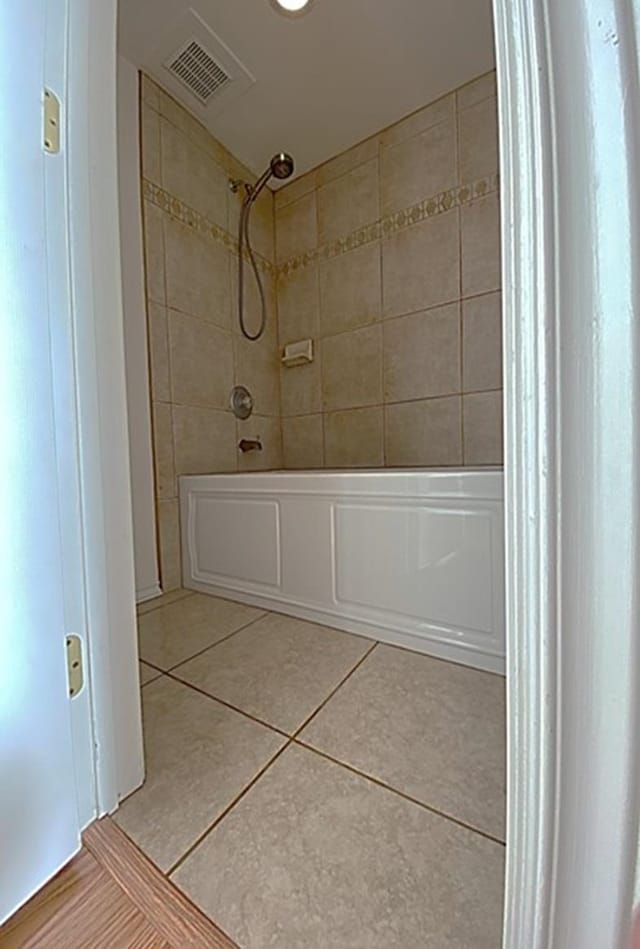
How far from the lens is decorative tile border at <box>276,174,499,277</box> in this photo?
182 cm

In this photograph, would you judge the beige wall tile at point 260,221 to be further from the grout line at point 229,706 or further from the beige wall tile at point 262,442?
the grout line at point 229,706

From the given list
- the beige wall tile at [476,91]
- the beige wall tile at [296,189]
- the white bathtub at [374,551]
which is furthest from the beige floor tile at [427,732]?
the beige wall tile at [296,189]

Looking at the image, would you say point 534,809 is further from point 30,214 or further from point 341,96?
point 341,96

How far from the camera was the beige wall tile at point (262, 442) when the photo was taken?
7.11 feet

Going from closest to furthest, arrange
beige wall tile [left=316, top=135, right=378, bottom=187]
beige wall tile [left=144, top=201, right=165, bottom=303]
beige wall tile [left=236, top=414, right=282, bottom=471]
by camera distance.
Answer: beige wall tile [left=144, top=201, right=165, bottom=303], beige wall tile [left=316, top=135, right=378, bottom=187], beige wall tile [left=236, top=414, right=282, bottom=471]

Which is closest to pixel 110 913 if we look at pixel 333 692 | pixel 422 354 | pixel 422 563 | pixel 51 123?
pixel 333 692

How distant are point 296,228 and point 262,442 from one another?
1.24 meters

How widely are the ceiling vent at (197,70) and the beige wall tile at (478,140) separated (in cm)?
104

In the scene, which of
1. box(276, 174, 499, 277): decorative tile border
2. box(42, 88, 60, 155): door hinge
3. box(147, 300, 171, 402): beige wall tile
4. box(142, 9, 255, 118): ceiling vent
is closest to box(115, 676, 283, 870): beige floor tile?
box(42, 88, 60, 155): door hinge

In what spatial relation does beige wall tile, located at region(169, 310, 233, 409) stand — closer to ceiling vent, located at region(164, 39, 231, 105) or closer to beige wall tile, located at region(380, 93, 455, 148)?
ceiling vent, located at region(164, 39, 231, 105)

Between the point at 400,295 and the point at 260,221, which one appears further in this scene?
the point at 260,221

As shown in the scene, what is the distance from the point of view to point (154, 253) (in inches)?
68.5

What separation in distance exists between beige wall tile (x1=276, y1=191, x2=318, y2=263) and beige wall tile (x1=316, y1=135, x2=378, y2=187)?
0.34ft

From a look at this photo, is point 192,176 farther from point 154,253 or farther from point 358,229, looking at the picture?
point 358,229
